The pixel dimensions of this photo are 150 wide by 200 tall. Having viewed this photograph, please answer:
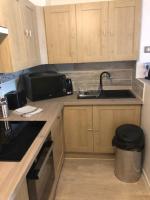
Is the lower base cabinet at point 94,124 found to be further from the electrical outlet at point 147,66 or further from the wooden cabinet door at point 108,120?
the electrical outlet at point 147,66

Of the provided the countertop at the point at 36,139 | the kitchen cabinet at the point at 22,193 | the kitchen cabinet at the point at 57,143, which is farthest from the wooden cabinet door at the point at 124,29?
the kitchen cabinet at the point at 22,193

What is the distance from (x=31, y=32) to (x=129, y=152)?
1.78 metres

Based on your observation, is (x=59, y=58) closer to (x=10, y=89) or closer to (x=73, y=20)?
(x=73, y=20)

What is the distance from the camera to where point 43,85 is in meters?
2.22

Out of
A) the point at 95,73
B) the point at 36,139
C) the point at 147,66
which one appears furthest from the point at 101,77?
the point at 36,139

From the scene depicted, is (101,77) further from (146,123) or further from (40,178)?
(40,178)

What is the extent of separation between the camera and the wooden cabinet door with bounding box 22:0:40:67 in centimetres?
186

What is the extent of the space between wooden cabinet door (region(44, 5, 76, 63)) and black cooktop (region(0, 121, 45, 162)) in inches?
43.6

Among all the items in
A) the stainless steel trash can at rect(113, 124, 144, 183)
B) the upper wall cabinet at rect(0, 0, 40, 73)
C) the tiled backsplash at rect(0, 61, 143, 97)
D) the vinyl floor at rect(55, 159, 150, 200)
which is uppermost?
the upper wall cabinet at rect(0, 0, 40, 73)

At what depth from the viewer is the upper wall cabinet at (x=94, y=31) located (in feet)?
6.91

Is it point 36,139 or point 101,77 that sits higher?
point 101,77

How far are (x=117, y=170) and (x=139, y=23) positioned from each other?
1.81 m

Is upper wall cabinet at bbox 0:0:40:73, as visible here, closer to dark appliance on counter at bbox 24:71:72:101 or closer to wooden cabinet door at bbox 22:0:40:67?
wooden cabinet door at bbox 22:0:40:67

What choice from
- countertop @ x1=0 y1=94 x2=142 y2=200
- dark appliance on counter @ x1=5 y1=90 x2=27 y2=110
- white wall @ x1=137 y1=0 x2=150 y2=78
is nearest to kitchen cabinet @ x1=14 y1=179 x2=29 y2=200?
countertop @ x1=0 y1=94 x2=142 y2=200
